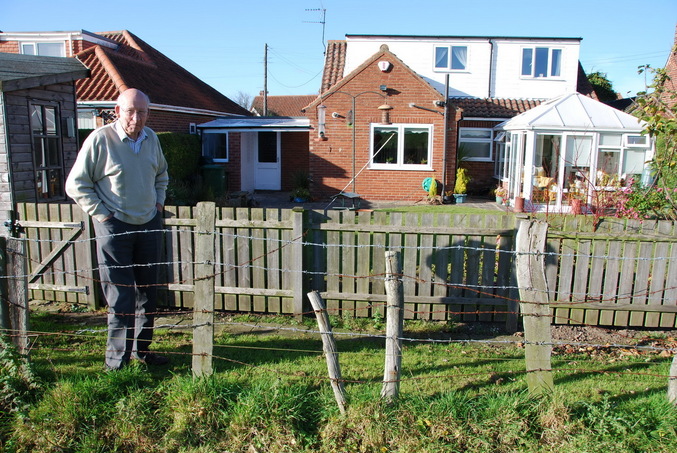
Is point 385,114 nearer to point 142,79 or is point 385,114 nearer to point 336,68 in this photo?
point 336,68

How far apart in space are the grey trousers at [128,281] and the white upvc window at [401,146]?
13.8 meters

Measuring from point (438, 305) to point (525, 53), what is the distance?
59.6 feet

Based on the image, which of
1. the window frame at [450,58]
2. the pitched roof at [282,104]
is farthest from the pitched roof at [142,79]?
the pitched roof at [282,104]

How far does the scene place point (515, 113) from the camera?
65.1 feet

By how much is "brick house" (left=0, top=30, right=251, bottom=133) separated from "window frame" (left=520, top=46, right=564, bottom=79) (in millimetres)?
12652

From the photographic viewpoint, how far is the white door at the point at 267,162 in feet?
68.3

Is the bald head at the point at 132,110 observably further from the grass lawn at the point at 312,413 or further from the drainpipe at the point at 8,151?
the drainpipe at the point at 8,151

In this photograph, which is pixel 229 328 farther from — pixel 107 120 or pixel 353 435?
pixel 107 120

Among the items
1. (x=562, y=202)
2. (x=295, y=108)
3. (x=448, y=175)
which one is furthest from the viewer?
(x=295, y=108)

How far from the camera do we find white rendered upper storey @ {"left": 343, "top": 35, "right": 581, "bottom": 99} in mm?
21009

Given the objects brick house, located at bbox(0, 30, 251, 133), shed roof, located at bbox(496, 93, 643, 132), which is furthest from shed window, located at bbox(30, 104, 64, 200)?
shed roof, located at bbox(496, 93, 643, 132)

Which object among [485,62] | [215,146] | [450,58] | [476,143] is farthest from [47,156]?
[485,62]

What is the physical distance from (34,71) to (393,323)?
7.71 m

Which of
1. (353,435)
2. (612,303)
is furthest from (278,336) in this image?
(612,303)
